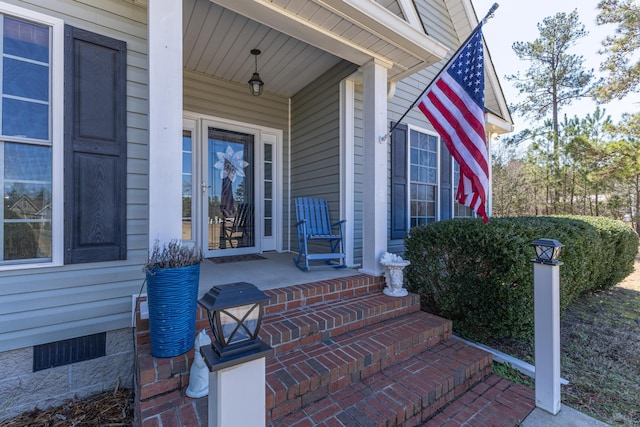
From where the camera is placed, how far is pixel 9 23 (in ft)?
6.47

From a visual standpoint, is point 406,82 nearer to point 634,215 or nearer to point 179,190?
point 179,190

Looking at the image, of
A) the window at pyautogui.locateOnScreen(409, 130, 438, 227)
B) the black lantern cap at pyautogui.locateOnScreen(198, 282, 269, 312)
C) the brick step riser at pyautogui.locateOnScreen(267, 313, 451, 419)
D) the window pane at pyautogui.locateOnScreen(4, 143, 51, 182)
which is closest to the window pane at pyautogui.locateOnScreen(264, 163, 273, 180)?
the window at pyautogui.locateOnScreen(409, 130, 438, 227)

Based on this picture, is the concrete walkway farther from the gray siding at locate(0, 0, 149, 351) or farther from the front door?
the front door

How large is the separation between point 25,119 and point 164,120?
38.4 inches

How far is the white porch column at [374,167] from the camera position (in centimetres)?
317

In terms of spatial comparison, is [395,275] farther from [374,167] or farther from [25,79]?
[25,79]

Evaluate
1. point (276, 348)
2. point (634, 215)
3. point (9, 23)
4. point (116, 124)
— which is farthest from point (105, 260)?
point (634, 215)

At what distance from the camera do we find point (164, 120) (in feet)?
6.57

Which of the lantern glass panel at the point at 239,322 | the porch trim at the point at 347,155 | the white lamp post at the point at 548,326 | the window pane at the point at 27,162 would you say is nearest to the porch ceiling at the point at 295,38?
the porch trim at the point at 347,155

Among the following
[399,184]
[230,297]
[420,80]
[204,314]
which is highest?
[420,80]

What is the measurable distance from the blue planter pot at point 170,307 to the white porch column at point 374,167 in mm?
1972

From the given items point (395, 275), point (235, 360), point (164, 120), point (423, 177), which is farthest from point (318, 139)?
point (235, 360)

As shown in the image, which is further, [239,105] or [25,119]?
[239,105]

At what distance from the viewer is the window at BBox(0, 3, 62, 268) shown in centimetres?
197
